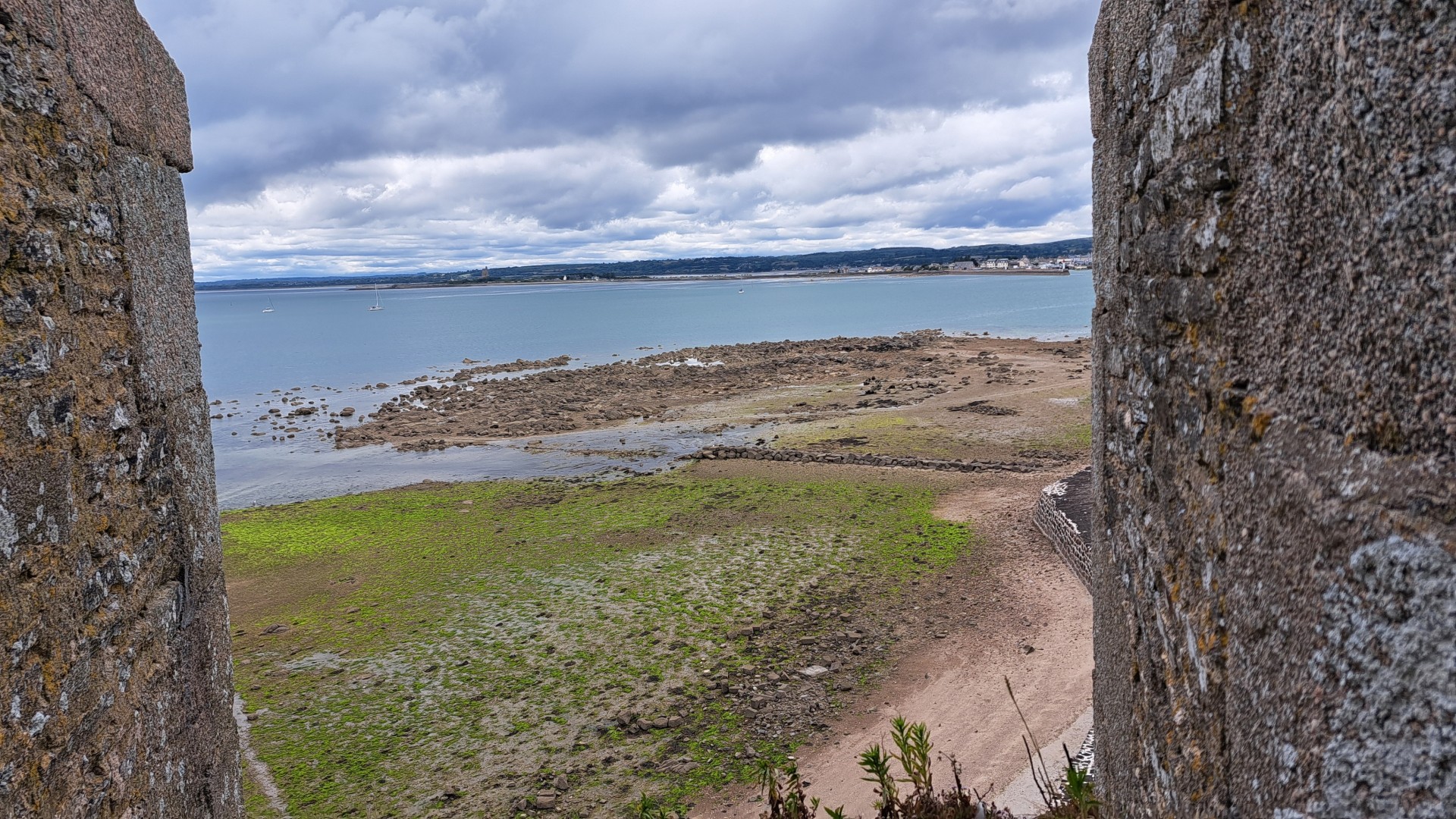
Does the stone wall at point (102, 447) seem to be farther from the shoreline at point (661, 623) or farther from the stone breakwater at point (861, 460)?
the stone breakwater at point (861, 460)

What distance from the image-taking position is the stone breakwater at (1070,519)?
9.98 metres

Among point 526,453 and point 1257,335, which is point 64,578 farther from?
point 526,453

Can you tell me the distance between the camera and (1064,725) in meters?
6.88

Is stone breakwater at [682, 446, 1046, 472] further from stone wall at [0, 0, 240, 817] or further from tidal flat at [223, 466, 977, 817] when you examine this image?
stone wall at [0, 0, 240, 817]

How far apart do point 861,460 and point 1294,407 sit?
15.8 metres

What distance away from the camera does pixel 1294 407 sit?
166cm

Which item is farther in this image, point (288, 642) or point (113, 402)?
point (288, 642)

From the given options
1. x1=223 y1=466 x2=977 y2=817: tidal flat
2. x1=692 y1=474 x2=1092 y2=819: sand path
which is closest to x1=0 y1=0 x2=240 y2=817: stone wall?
x1=223 y1=466 x2=977 y2=817: tidal flat

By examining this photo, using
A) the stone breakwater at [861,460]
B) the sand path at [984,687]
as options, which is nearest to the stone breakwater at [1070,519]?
the sand path at [984,687]

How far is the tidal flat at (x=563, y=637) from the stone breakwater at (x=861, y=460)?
1124 millimetres

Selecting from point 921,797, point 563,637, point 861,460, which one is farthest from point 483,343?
point 921,797

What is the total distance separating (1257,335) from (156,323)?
374 centimetres

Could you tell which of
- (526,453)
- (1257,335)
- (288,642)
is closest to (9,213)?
(1257,335)

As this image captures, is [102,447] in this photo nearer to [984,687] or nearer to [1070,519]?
[984,687]
